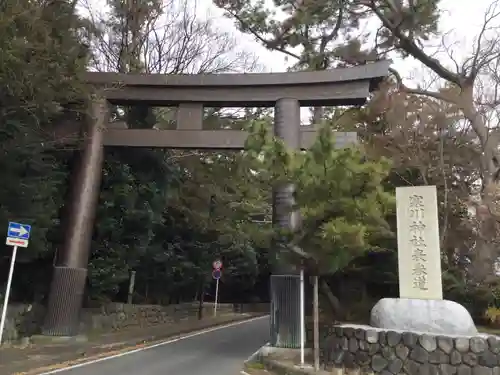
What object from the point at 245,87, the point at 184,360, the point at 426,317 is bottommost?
the point at 184,360

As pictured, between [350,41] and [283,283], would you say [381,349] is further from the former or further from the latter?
[350,41]

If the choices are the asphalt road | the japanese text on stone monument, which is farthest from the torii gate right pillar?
the japanese text on stone monument

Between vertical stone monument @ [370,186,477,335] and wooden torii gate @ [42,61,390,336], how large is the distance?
3.42 meters

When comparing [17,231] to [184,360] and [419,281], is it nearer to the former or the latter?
[184,360]

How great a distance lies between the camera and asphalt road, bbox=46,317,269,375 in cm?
887

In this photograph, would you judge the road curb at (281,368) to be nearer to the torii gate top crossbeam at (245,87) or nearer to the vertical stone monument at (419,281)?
the vertical stone monument at (419,281)

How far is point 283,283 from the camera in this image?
1147 centimetres

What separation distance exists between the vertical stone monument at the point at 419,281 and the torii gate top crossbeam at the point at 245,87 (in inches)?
176

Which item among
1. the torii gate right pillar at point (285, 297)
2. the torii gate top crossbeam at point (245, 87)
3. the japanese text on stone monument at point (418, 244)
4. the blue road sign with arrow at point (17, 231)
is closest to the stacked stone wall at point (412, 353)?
the japanese text on stone monument at point (418, 244)

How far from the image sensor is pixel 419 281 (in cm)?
867

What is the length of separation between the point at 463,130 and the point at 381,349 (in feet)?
26.9

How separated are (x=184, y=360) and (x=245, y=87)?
7569 mm

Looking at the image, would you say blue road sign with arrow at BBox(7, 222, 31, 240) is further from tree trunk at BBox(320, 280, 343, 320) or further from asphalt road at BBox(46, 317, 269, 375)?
tree trunk at BBox(320, 280, 343, 320)

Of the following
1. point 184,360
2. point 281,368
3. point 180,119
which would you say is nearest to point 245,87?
point 180,119
